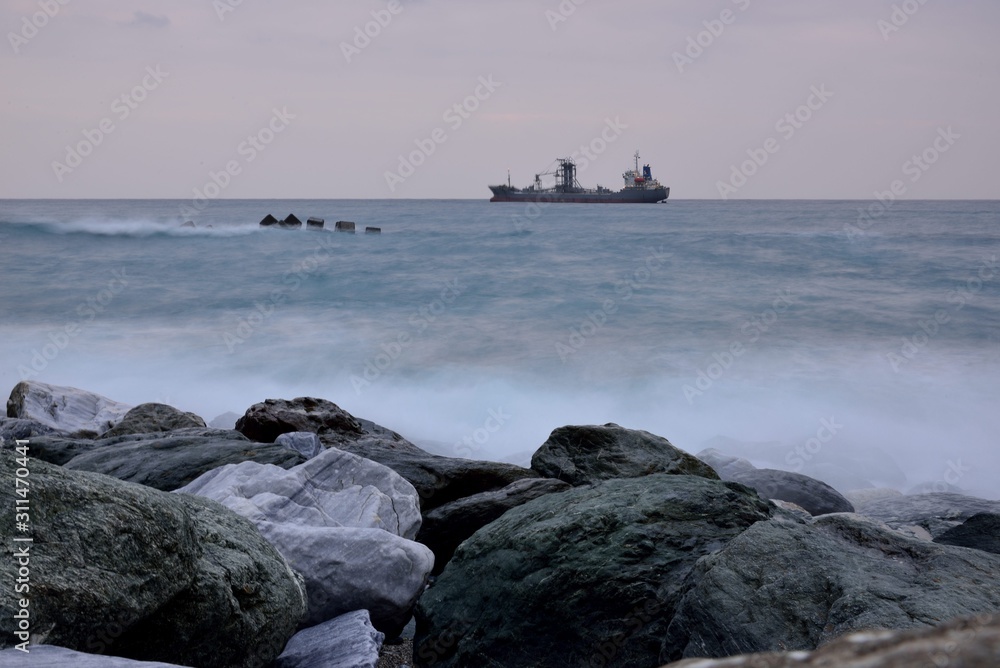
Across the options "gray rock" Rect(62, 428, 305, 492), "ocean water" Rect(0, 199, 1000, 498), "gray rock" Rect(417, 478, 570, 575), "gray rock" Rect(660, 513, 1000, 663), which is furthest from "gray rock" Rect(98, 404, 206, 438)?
"gray rock" Rect(660, 513, 1000, 663)

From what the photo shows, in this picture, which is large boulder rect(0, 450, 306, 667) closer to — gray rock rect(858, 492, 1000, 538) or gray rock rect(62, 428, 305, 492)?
gray rock rect(62, 428, 305, 492)

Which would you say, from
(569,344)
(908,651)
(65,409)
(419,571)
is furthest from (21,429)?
(569,344)

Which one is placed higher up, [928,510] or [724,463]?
[928,510]

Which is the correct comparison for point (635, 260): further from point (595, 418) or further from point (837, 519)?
point (837, 519)

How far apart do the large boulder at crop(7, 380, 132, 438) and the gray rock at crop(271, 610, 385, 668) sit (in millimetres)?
5410

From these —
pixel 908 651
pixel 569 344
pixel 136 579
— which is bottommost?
pixel 569 344

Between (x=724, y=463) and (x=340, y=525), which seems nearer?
(x=340, y=525)

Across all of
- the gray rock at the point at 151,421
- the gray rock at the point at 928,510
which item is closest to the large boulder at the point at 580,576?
the gray rock at the point at 928,510

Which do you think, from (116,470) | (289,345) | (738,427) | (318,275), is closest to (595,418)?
(738,427)

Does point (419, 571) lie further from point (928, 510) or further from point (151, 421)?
point (151, 421)

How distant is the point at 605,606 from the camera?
3391 millimetres

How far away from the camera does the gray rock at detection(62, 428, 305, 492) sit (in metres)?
5.07

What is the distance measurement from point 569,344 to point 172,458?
10.3m

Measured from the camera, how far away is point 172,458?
5.27 m
